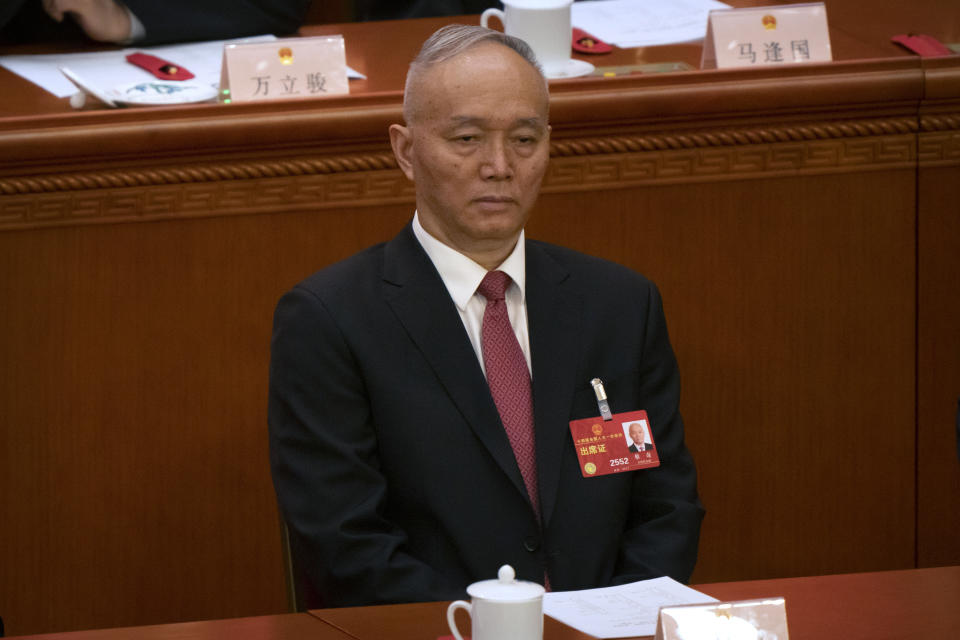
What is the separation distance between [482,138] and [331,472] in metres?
0.50

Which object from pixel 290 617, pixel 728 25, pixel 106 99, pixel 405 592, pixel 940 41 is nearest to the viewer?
pixel 290 617

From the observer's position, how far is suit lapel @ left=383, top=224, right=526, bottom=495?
190 centimetres

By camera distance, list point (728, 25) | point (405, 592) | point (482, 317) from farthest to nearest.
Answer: point (728, 25) < point (482, 317) < point (405, 592)

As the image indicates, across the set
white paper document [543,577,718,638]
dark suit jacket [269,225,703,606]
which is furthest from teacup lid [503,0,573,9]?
white paper document [543,577,718,638]

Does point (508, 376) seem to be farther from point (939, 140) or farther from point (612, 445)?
point (939, 140)

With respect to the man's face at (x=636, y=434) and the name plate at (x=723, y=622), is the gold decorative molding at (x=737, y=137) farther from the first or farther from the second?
the name plate at (x=723, y=622)

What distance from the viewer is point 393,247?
6.60ft

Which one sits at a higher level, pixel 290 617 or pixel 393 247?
pixel 393 247

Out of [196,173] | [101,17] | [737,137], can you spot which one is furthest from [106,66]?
[737,137]

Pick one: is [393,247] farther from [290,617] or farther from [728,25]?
[728,25]

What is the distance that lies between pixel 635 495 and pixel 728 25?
1069 mm

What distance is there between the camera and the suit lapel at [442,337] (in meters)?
1.90

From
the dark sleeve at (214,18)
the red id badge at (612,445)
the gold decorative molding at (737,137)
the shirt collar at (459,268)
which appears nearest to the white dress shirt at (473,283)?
the shirt collar at (459,268)

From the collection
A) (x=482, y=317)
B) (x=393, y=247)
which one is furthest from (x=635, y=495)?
(x=393, y=247)
